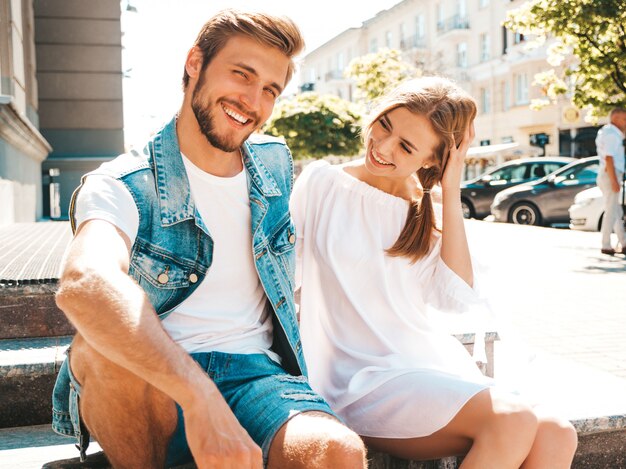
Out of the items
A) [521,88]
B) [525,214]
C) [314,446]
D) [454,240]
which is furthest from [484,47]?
[314,446]

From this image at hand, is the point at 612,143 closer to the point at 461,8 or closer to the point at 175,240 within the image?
the point at 175,240

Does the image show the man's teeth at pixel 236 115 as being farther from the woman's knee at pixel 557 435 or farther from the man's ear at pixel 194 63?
the woman's knee at pixel 557 435

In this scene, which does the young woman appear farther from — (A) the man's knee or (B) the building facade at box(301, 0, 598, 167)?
(B) the building facade at box(301, 0, 598, 167)

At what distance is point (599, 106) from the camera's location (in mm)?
13836

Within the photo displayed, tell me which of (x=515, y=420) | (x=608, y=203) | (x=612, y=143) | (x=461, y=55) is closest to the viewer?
(x=515, y=420)

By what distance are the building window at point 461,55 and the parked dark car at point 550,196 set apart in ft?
97.7

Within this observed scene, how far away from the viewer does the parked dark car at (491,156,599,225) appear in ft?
56.9

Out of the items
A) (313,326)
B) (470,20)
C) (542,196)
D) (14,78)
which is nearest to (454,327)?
(313,326)

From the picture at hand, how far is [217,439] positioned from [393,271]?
141 centimetres

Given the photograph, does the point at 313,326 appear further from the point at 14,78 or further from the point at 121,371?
the point at 14,78

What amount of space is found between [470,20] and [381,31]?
14443mm

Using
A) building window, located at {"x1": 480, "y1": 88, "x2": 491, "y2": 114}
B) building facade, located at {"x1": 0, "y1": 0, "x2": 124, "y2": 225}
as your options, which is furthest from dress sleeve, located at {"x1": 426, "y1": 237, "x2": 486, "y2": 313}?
building window, located at {"x1": 480, "y1": 88, "x2": 491, "y2": 114}

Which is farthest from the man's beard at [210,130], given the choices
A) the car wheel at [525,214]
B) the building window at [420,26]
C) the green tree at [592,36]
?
the building window at [420,26]

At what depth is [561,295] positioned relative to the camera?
314 inches
